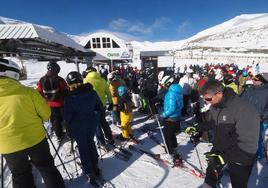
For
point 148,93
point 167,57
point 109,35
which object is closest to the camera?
point 148,93

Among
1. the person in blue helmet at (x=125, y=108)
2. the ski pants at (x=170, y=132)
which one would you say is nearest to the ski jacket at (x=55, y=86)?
the person in blue helmet at (x=125, y=108)

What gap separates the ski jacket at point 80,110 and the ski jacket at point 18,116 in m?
0.75

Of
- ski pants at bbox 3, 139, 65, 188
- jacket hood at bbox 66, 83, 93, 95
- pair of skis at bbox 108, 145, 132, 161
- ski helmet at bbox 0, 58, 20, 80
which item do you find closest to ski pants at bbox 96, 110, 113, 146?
pair of skis at bbox 108, 145, 132, 161

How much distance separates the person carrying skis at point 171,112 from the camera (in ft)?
14.7

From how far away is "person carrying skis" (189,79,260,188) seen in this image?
243 centimetres

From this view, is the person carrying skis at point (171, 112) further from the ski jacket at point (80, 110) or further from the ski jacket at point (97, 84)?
the ski jacket at point (97, 84)

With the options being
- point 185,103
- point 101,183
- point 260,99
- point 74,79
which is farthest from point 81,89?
point 185,103

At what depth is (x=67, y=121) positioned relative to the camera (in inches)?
145

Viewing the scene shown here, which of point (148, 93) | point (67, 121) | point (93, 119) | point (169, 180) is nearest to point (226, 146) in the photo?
point (169, 180)

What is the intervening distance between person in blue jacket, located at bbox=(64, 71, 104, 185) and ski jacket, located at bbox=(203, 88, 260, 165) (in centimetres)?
215

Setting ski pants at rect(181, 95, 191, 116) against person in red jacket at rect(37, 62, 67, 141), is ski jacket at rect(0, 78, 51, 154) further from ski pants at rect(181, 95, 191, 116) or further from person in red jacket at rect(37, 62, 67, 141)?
ski pants at rect(181, 95, 191, 116)

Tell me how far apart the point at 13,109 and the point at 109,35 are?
71.0ft

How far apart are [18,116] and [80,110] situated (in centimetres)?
115

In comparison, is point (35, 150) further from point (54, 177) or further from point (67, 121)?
point (67, 121)
